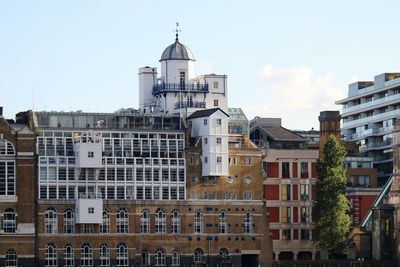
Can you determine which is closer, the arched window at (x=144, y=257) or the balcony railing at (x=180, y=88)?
the arched window at (x=144, y=257)

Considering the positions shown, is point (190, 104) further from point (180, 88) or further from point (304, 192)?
point (304, 192)

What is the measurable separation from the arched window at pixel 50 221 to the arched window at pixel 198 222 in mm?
15188

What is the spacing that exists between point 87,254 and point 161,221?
883 cm

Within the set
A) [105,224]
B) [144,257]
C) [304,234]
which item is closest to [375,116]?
[304,234]

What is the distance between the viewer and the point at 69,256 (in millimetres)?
143625

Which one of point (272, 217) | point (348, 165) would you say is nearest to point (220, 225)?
point (272, 217)

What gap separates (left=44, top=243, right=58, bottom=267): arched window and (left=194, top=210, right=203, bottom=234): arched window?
15536mm

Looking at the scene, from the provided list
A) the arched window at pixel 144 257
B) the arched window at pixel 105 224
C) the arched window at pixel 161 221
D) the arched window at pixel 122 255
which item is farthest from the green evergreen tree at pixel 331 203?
the arched window at pixel 105 224

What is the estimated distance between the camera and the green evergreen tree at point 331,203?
146 meters

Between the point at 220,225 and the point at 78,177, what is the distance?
16532 mm

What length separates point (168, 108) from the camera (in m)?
157

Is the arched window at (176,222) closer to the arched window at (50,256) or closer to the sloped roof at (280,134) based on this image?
the arched window at (50,256)

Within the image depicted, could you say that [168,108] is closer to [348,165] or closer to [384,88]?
[348,165]

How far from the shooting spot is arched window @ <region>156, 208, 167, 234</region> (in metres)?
148
